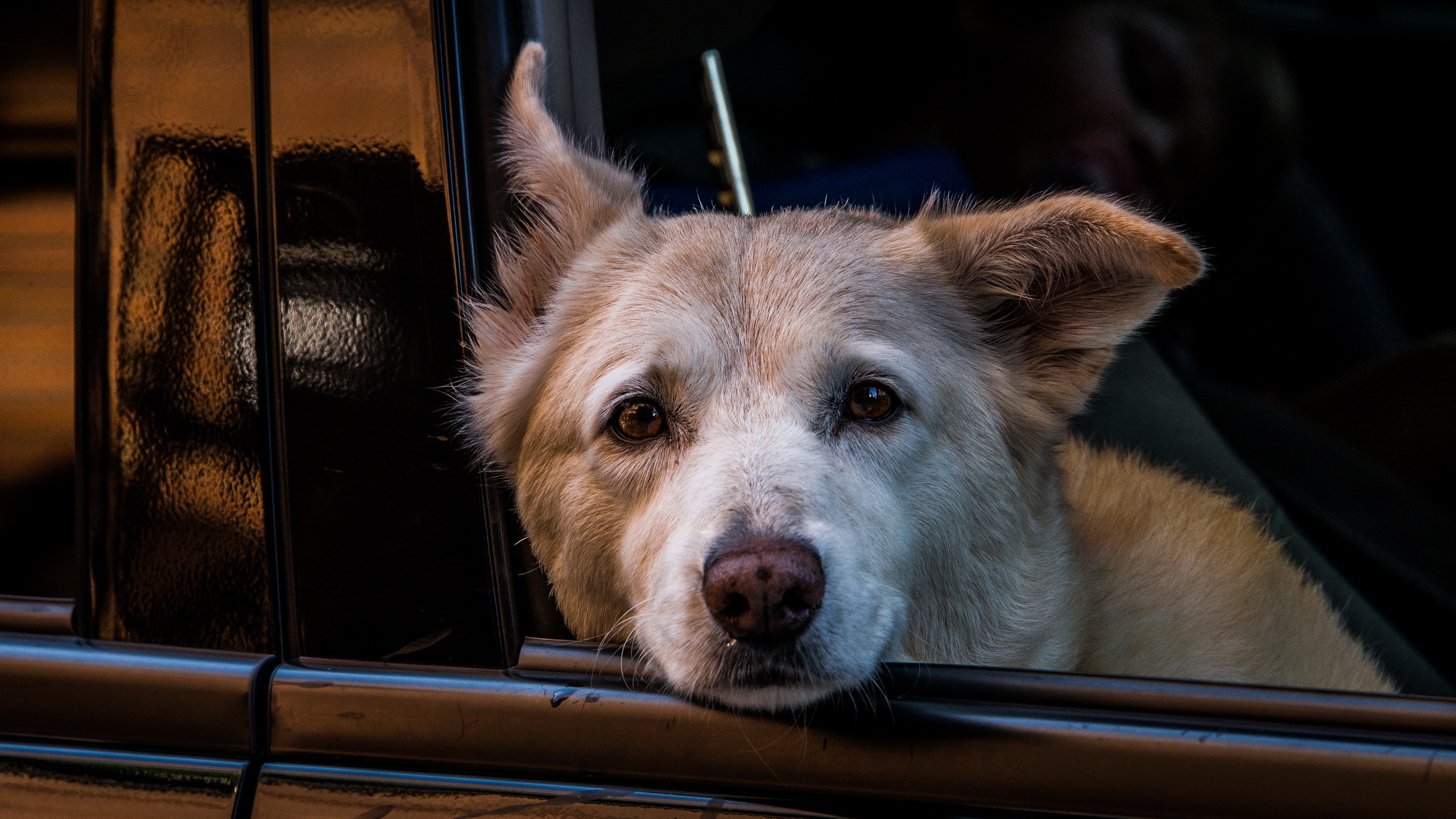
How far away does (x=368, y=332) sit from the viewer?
157cm

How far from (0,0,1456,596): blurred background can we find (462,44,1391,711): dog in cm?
181

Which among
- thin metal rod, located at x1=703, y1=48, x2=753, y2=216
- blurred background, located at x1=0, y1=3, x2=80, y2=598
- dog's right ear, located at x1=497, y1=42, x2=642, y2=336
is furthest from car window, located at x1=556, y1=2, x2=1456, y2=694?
blurred background, located at x1=0, y1=3, x2=80, y2=598

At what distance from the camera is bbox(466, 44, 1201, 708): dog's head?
166 centimetres

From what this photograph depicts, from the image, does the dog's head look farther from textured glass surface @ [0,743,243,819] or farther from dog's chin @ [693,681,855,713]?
textured glass surface @ [0,743,243,819]

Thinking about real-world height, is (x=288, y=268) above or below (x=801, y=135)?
below

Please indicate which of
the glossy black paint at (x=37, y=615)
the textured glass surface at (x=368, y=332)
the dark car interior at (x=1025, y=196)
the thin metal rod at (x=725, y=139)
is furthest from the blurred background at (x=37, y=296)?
the thin metal rod at (x=725, y=139)

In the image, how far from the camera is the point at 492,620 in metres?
1.54

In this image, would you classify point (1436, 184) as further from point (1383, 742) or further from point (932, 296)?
point (1383, 742)

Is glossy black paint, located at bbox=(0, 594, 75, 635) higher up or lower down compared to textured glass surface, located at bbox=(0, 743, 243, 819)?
higher up

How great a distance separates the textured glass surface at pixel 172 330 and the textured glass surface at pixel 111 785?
0.57 feet

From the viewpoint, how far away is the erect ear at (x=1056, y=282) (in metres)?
1.91

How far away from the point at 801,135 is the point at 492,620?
5.28m

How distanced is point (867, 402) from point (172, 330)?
3.53 feet

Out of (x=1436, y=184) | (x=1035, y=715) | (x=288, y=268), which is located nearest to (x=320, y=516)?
(x=288, y=268)
